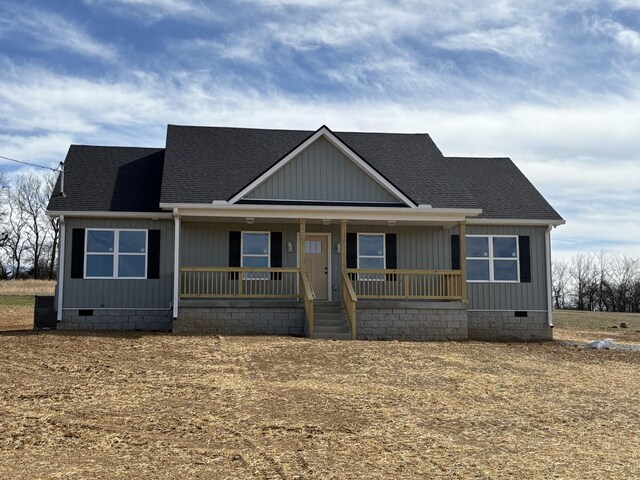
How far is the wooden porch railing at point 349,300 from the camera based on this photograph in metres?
17.0

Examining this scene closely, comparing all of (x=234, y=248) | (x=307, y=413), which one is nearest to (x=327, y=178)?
(x=234, y=248)

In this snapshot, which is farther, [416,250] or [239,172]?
[239,172]

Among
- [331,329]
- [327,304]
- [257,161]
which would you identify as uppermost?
[257,161]

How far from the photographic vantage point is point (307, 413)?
346 inches

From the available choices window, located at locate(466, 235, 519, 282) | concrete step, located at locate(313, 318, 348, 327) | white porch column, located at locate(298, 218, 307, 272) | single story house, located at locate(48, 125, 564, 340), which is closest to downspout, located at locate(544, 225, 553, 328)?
single story house, located at locate(48, 125, 564, 340)

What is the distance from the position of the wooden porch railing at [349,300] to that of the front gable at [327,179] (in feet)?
7.56

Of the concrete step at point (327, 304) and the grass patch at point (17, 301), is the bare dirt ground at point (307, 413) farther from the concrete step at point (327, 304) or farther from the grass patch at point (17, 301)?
the grass patch at point (17, 301)

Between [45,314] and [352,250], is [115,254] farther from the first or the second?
[352,250]

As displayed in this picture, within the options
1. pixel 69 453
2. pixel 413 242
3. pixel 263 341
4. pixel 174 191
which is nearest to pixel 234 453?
pixel 69 453

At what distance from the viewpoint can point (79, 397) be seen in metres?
9.38

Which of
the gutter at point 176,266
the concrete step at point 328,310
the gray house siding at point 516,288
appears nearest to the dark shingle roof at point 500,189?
the gray house siding at point 516,288

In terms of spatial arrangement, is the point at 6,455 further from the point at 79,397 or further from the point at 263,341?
the point at 263,341

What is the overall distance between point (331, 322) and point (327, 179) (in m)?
3.97

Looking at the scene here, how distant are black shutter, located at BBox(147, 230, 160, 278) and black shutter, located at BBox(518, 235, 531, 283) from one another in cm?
990
